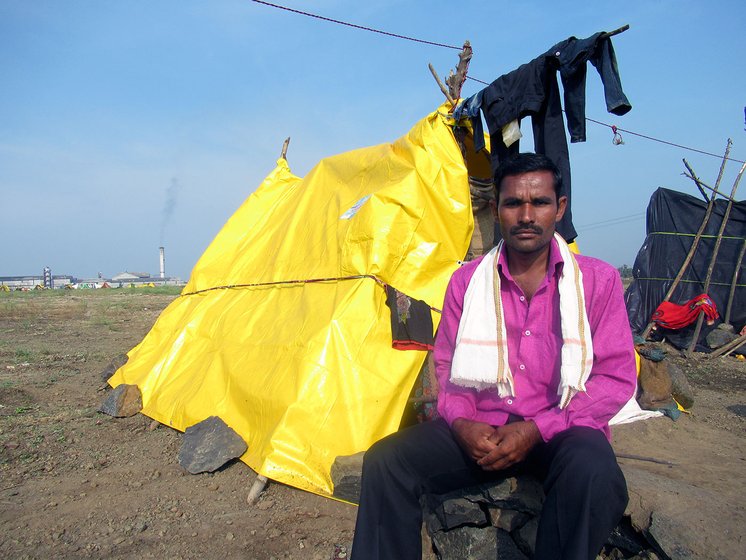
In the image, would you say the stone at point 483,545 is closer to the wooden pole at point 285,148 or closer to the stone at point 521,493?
the stone at point 521,493

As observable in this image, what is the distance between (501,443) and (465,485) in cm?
34

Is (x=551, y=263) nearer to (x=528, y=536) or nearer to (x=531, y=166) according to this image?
(x=531, y=166)

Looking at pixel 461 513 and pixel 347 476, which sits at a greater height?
pixel 461 513

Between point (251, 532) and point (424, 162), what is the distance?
272 centimetres

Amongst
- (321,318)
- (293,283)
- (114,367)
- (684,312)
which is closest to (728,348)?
(684,312)

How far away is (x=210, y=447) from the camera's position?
353 centimetres

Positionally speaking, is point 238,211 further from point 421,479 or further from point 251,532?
point 421,479

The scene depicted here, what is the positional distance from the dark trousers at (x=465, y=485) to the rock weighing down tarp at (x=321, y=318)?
3.89 ft

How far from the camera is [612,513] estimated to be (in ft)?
5.12

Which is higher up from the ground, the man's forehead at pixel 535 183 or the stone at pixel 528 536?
the man's forehead at pixel 535 183

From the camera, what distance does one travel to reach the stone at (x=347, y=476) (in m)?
2.83

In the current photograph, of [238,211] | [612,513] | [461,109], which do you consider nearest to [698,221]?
[461,109]

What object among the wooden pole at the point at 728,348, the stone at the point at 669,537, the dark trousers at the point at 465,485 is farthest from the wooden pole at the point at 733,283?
the dark trousers at the point at 465,485

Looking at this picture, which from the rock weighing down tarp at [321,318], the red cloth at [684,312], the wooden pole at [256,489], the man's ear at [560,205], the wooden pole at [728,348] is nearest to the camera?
the man's ear at [560,205]
